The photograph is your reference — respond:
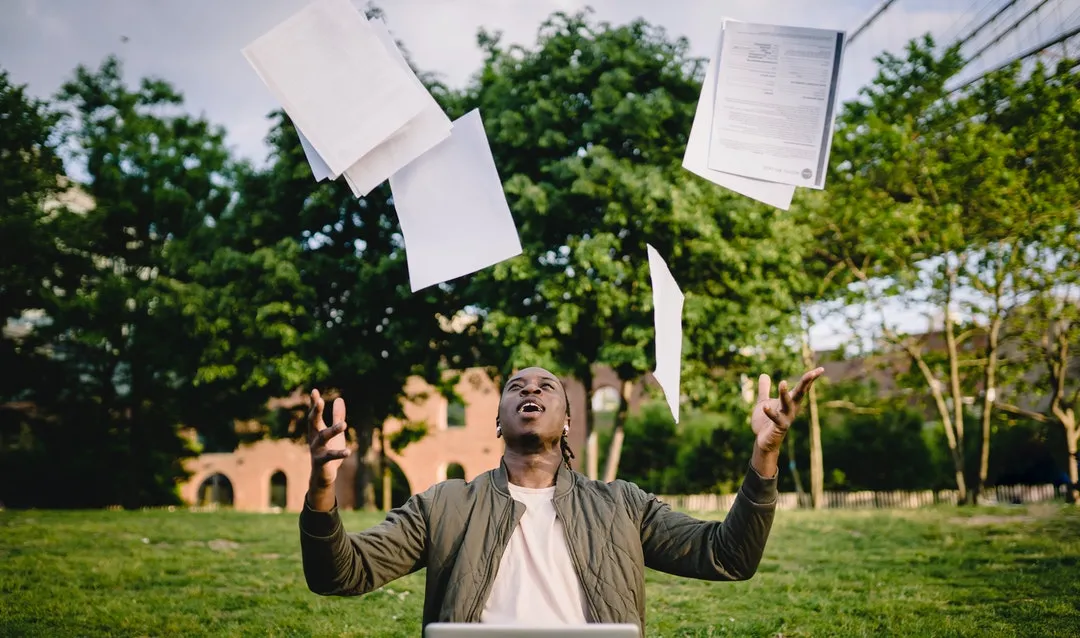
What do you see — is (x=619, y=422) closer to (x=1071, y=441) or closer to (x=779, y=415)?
(x=1071, y=441)

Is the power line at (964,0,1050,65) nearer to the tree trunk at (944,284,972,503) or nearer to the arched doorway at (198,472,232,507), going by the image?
the tree trunk at (944,284,972,503)

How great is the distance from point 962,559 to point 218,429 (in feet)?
66.7

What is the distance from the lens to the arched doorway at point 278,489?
130 ft

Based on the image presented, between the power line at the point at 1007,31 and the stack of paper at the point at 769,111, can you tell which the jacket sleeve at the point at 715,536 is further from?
the power line at the point at 1007,31

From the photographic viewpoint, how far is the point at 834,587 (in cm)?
734

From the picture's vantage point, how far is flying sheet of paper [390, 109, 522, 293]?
3.32 metres

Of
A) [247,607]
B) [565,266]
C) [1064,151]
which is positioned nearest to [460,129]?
[247,607]

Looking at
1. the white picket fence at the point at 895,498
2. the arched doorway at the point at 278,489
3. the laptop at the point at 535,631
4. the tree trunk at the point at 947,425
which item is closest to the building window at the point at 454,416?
the arched doorway at the point at 278,489

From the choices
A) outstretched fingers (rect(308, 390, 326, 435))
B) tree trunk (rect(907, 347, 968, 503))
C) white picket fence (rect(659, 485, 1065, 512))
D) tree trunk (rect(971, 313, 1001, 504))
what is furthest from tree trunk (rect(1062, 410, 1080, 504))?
outstretched fingers (rect(308, 390, 326, 435))

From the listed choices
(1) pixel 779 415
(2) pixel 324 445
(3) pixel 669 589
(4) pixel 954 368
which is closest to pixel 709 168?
(1) pixel 779 415

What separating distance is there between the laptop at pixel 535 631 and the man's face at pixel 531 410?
1086 millimetres

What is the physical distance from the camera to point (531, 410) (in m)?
3.00

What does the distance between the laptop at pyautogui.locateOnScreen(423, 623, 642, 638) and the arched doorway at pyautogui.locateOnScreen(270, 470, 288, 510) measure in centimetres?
3969

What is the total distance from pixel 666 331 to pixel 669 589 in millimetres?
4657
